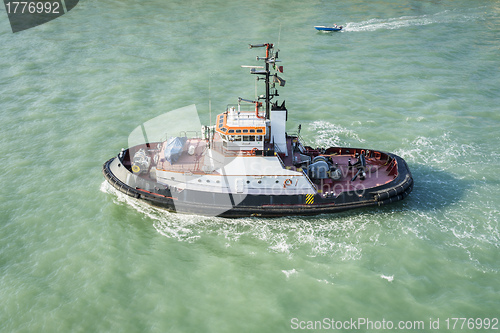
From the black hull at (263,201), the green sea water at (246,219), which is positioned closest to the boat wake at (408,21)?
the green sea water at (246,219)

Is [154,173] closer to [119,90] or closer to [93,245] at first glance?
[93,245]

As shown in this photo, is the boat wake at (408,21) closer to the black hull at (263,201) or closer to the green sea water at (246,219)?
the green sea water at (246,219)

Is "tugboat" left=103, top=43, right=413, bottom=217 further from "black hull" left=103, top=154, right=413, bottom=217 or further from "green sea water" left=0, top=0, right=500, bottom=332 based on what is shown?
"green sea water" left=0, top=0, right=500, bottom=332

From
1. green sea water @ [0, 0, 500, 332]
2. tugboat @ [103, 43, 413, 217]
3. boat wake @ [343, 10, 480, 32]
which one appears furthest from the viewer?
boat wake @ [343, 10, 480, 32]

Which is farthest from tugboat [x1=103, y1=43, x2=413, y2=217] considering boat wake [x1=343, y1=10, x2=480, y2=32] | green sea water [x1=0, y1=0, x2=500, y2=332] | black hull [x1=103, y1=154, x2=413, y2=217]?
boat wake [x1=343, y1=10, x2=480, y2=32]

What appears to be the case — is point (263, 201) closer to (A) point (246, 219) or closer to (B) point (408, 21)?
(A) point (246, 219)
